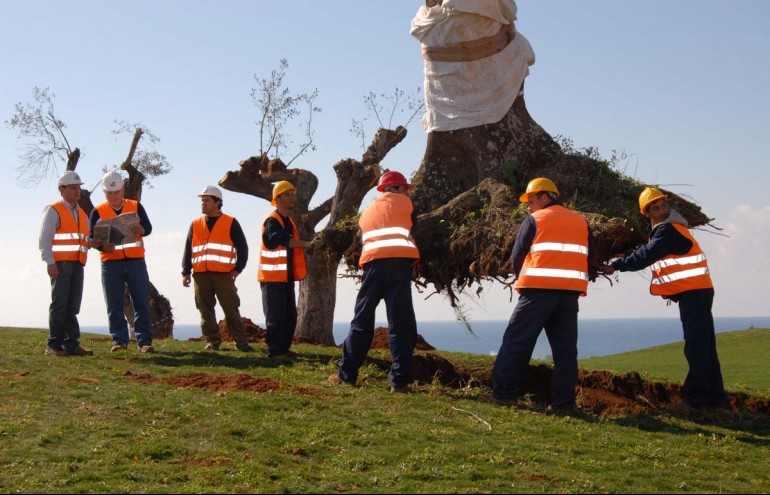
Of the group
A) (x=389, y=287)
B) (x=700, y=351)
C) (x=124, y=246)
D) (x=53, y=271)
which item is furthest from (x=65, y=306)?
(x=700, y=351)

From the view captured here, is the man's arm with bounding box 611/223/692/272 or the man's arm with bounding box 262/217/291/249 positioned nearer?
the man's arm with bounding box 611/223/692/272

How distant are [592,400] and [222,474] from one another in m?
5.92

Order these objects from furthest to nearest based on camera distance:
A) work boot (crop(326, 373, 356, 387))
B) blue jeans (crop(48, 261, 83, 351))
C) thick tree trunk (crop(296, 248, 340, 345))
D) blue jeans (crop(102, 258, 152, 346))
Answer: thick tree trunk (crop(296, 248, 340, 345)), blue jeans (crop(102, 258, 152, 346)), blue jeans (crop(48, 261, 83, 351)), work boot (crop(326, 373, 356, 387))

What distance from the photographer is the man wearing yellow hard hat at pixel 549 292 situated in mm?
9219

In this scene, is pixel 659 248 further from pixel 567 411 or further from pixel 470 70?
pixel 470 70

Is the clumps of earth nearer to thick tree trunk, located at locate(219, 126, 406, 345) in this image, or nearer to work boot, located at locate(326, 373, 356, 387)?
work boot, located at locate(326, 373, 356, 387)

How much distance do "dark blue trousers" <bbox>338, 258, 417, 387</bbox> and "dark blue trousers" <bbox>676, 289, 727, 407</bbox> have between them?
309 cm

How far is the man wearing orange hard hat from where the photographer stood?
9977mm

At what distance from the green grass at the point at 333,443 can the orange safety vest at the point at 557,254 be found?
1.37 m

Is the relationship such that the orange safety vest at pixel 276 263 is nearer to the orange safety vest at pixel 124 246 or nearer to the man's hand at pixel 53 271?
the orange safety vest at pixel 124 246

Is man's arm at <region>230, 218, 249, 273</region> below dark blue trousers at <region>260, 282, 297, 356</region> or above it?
above

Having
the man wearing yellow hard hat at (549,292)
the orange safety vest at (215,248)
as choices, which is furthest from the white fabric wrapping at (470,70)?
the man wearing yellow hard hat at (549,292)

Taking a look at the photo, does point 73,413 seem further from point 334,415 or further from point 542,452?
point 542,452

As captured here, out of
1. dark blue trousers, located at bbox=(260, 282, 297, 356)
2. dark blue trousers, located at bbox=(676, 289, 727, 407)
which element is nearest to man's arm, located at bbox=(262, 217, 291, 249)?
dark blue trousers, located at bbox=(260, 282, 297, 356)
